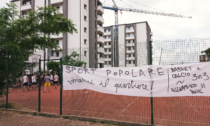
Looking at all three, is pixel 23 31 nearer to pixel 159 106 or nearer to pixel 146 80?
pixel 146 80

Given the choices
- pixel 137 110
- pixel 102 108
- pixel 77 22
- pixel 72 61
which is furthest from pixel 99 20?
pixel 137 110

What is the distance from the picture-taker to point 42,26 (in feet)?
32.4

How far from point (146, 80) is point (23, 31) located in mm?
7702

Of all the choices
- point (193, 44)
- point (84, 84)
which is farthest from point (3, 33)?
point (193, 44)

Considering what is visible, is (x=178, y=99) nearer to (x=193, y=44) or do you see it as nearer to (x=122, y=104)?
(x=122, y=104)

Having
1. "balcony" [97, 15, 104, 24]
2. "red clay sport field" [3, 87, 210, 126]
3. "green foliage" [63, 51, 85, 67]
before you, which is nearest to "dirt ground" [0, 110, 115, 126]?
"red clay sport field" [3, 87, 210, 126]

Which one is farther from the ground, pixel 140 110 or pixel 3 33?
pixel 3 33

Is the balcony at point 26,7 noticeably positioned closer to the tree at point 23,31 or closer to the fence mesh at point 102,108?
the tree at point 23,31

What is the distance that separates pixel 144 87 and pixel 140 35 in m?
65.4

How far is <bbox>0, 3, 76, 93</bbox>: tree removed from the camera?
9195mm

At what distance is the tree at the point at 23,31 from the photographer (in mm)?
9195

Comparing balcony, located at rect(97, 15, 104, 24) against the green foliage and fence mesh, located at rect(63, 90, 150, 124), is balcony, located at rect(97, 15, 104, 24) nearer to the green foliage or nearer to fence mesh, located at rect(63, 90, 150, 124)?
the green foliage

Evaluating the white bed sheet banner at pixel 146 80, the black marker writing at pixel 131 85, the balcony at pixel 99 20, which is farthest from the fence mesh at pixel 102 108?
the balcony at pixel 99 20

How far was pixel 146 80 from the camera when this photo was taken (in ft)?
19.0
